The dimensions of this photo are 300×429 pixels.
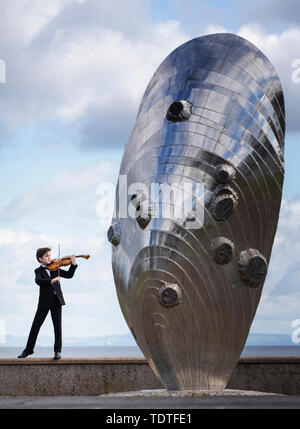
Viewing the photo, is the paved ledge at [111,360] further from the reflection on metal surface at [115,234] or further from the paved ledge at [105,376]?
the reflection on metal surface at [115,234]

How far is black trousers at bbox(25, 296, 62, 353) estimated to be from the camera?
22770 mm

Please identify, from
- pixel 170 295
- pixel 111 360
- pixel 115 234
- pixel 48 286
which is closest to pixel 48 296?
pixel 48 286

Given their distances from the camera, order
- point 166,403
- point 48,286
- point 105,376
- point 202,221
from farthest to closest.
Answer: point 48,286, point 105,376, point 202,221, point 166,403

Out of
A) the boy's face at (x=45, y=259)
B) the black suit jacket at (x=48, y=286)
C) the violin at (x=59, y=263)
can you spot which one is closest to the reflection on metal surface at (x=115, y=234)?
the violin at (x=59, y=263)

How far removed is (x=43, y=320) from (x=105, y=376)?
82.1 inches

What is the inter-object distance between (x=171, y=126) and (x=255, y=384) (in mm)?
7024

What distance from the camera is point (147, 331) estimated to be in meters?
18.3

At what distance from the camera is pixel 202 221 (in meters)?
18.0

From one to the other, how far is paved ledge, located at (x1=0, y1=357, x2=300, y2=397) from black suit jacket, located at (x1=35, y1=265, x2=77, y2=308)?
141cm

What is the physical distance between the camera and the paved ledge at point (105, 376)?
22234mm

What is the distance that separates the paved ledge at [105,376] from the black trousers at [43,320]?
0.50m

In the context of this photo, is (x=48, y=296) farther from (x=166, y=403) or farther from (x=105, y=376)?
(x=166, y=403)
